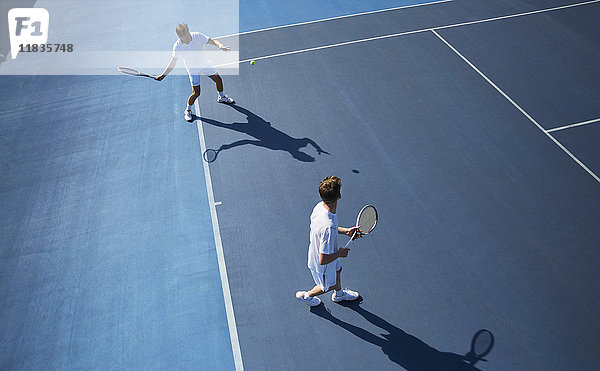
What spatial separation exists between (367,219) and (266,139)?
10.1 feet

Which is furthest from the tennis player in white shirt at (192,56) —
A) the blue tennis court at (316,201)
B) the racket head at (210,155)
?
the racket head at (210,155)

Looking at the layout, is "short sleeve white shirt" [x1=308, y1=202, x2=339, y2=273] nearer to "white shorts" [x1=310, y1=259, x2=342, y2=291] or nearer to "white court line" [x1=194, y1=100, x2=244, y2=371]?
"white shorts" [x1=310, y1=259, x2=342, y2=291]

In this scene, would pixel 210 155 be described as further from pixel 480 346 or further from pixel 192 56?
pixel 480 346

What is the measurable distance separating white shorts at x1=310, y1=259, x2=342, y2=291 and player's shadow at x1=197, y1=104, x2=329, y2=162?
256cm

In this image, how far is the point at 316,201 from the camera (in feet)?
20.4

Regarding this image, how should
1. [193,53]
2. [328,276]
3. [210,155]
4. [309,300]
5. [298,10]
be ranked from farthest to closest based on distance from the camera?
[298,10] < [193,53] < [210,155] < [309,300] < [328,276]

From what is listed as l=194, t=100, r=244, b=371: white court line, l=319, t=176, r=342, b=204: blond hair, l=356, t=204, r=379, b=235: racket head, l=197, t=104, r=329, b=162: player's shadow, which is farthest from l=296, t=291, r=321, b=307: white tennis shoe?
l=197, t=104, r=329, b=162: player's shadow

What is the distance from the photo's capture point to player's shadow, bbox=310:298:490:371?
4.56 metres

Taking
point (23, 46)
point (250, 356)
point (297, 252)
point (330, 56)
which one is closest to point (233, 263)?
point (297, 252)

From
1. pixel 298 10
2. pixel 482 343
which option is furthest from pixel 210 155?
pixel 298 10

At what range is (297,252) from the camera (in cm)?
562

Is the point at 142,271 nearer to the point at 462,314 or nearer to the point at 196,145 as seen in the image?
the point at 196,145

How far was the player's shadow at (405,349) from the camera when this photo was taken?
4559mm

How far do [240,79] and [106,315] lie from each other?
4959 millimetres
